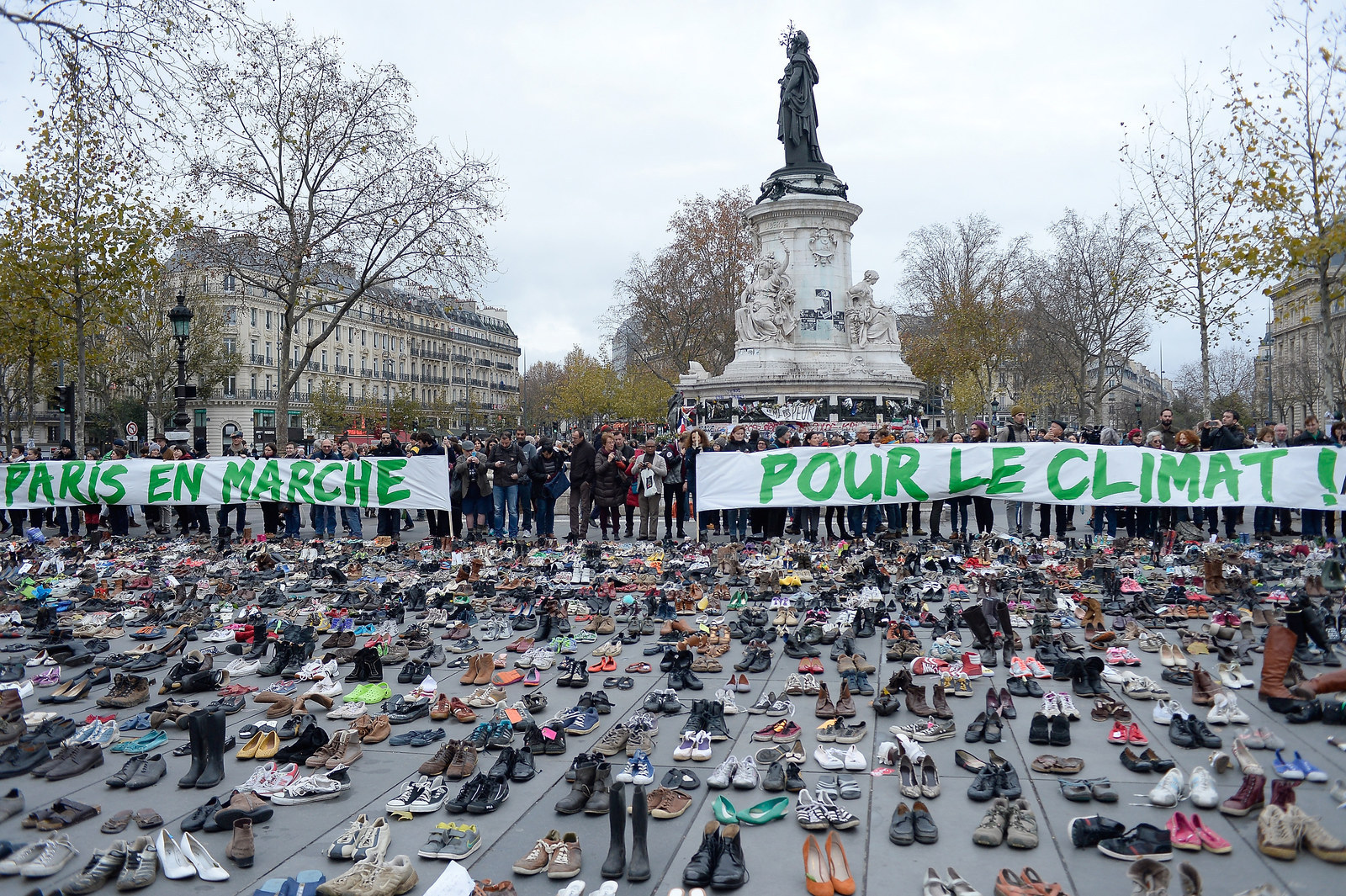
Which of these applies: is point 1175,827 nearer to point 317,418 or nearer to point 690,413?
point 690,413

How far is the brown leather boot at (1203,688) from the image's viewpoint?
19.1ft

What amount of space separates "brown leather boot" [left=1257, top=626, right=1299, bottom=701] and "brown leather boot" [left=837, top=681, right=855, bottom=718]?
Result: 259cm

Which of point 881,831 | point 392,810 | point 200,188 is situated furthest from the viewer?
point 200,188

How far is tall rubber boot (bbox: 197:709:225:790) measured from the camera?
194 inches

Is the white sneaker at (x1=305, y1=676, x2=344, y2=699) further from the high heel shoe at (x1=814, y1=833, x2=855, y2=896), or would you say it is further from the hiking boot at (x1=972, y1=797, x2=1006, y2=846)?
the hiking boot at (x1=972, y1=797, x2=1006, y2=846)

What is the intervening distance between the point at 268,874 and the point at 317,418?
66.0m

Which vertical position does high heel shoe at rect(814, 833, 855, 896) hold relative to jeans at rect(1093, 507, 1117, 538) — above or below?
below

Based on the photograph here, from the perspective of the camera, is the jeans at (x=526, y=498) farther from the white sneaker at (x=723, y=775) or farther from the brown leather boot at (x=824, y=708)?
the white sneaker at (x=723, y=775)

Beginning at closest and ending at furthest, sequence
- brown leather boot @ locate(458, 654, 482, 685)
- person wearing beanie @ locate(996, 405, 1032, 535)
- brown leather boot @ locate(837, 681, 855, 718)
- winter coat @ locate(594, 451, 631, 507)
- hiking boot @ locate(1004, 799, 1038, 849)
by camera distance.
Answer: hiking boot @ locate(1004, 799, 1038, 849), brown leather boot @ locate(837, 681, 855, 718), brown leather boot @ locate(458, 654, 482, 685), person wearing beanie @ locate(996, 405, 1032, 535), winter coat @ locate(594, 451, 631, 507)

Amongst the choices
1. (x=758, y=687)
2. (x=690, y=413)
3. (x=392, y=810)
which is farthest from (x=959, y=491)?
(x=690, y=413)

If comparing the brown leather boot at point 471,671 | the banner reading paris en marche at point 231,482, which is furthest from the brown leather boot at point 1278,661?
the banner reading paris en marche at point 231,482

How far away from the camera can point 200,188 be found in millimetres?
24578

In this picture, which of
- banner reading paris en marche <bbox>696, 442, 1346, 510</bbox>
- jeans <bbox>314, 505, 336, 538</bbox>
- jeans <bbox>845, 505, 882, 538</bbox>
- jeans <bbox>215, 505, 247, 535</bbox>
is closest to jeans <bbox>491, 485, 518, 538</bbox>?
jeans <bbox>314, 505, 336, 538</bbox>

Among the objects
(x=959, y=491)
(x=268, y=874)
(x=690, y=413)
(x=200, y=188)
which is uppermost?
(x=200, y=188)
